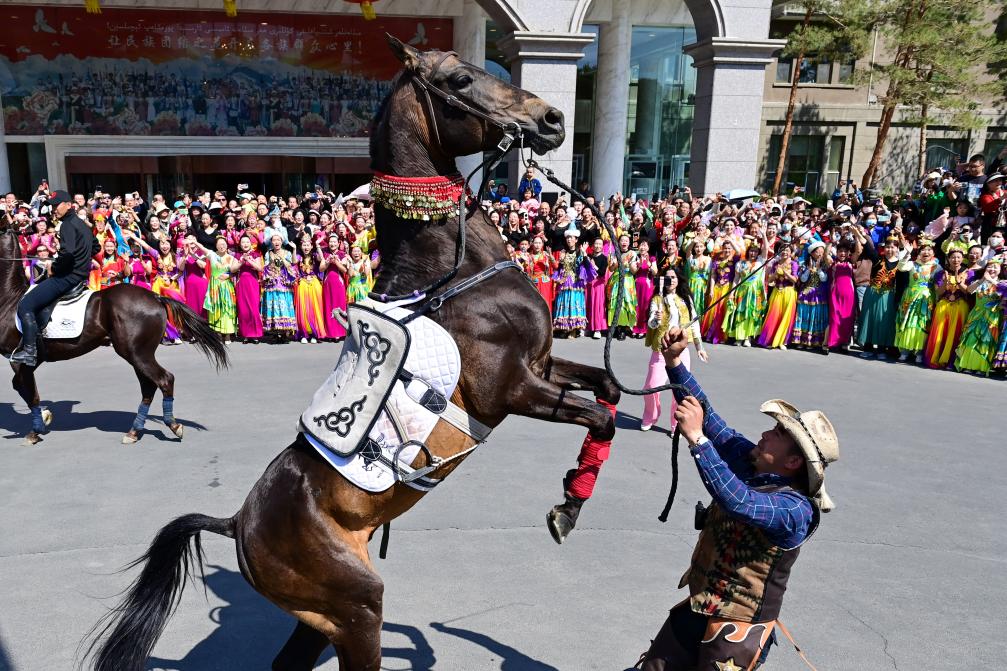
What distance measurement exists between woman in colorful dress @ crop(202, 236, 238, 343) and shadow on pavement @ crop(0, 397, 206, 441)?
3452mm

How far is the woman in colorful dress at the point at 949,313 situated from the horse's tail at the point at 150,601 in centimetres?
1069

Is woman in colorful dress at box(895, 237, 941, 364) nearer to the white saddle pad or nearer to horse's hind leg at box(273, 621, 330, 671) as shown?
horse's hind leg at box(273, 621, 330, 671)

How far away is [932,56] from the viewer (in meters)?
25.9

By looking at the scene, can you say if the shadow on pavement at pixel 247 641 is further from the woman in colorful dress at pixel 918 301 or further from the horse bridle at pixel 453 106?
the woman in colorful dress at pixel 918 301

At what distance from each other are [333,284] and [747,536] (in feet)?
33.1

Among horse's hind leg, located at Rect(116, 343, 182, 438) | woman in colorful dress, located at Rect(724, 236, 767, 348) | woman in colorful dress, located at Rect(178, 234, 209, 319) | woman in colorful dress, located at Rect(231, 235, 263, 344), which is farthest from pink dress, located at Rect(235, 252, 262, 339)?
woman in colorful dress, located at Rect(724, 236, 767, 348)

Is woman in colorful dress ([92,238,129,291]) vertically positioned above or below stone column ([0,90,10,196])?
below

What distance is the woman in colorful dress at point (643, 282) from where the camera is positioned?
12.6 meters

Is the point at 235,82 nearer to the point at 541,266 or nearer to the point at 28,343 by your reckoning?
the point at 541,266

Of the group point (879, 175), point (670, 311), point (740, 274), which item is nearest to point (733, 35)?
point (740, 274)

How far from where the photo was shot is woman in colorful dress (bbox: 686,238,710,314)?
12461 millimetres

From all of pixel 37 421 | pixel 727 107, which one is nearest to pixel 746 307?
pixel 727 107

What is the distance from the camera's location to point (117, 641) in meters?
3.17

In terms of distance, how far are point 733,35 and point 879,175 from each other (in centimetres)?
1905
